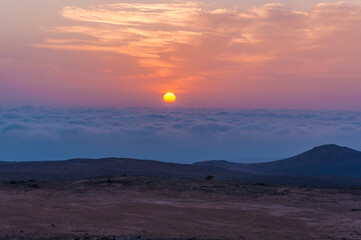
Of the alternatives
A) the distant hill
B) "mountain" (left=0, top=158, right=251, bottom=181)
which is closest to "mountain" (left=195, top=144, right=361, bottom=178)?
the distant hill

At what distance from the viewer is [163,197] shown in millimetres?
28734

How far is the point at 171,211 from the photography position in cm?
2334

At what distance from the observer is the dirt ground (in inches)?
716

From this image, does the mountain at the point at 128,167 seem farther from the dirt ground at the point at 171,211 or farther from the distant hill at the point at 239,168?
the dirt ground at the point at 171,211

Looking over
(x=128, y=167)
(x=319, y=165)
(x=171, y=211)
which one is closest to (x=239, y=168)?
(x=319, y=165)

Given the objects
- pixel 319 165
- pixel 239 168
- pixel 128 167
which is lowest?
pixel 128 167

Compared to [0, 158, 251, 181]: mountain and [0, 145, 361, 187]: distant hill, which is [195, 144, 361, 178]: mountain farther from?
[0, 158, 251, 181]: mountain

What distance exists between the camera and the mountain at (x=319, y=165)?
7627cm

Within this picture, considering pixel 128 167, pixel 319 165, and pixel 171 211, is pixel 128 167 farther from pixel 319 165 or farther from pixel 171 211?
pixel 171 211

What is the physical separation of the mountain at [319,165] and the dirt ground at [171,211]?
44.0m

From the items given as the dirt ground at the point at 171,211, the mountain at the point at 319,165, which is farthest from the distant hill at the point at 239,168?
the dirt ground at the point at 171,211

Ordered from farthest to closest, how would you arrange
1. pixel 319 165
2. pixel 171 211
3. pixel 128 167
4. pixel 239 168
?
pixel 239 168 → pixel 319 165 → pixel 128 167 → pixel 171 211

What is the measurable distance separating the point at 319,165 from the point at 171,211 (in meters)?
61.8

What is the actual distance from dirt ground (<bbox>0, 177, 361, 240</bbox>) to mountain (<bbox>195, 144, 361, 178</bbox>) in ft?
144
